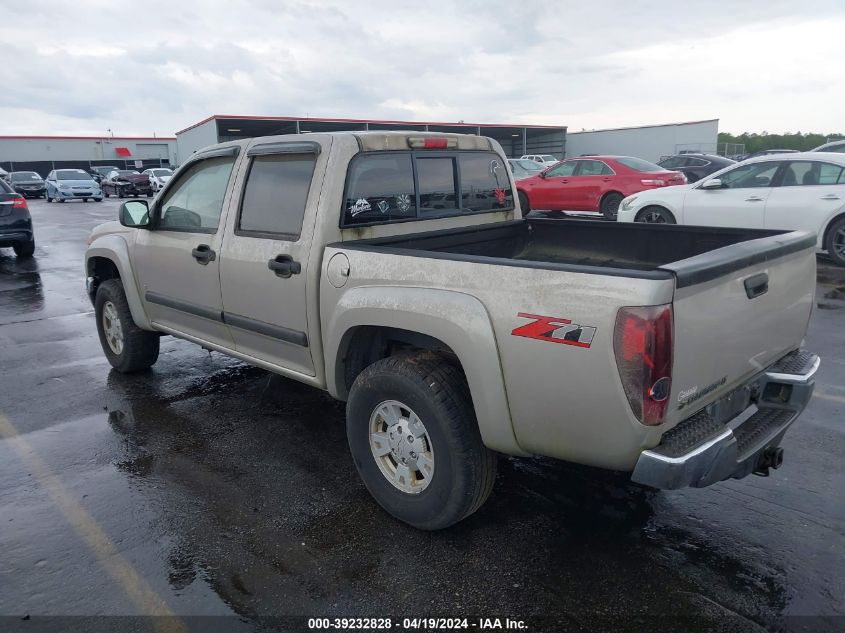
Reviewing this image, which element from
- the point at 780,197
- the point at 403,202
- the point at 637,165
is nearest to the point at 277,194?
the point at 403,202

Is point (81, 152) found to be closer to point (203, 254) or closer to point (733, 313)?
point (203, 254)

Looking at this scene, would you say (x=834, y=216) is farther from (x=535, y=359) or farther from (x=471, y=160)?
(x=535, y=359)

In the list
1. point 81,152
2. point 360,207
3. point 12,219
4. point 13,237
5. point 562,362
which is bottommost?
point 13,237

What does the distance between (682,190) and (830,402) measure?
654 cm

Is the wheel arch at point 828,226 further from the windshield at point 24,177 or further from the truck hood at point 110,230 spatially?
the windshield at point 24,177

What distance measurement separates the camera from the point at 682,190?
1041cm

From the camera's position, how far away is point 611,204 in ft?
48.9

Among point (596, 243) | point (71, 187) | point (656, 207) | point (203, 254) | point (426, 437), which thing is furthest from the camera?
point (71, 187)

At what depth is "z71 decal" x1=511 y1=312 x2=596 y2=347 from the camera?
237 cm

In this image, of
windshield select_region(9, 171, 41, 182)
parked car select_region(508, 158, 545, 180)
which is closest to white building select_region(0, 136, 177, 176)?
windshield select_region(9, 171, 41, 182)

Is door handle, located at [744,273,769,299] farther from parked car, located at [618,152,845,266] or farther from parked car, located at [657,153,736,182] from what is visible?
parked car, located at [657,153,736,182]

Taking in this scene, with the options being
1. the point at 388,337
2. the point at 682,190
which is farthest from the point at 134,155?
the point at 388,337

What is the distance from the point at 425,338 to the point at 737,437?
1.48 m

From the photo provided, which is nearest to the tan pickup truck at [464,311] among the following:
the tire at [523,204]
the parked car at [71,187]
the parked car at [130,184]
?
the tire at [523,204]
